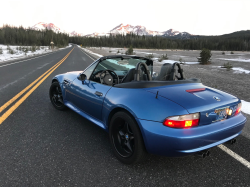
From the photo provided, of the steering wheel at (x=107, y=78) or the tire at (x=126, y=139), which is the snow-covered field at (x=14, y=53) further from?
the tire at (x=126, y=139)

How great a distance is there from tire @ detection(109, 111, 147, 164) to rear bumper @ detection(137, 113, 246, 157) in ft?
0.31

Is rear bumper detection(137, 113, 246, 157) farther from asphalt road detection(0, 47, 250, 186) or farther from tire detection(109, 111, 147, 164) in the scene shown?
asphalt road detection(0, 47, 250, 186)

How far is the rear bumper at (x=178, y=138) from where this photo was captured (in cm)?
194

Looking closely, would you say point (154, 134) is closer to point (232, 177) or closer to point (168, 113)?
point (168, 113)

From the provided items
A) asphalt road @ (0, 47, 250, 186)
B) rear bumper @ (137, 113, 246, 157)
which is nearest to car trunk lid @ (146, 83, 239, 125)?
rear bumper @ (137, 113, 246, 157)

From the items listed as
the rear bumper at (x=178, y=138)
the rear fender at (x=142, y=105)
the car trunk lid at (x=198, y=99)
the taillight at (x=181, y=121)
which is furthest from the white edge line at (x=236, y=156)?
the rear fender at (x=142, y=105)

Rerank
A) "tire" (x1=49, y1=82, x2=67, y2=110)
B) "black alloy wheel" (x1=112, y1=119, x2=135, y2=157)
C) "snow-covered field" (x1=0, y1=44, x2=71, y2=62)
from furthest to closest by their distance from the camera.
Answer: "snow-covered field" (x1=0, y1=44, x2=71, y2=62) → "tire" (x1=49, y1=82, x2=67, y2=110) → "black alloy wheel" (x1=112, y1=119, x2=135, y2=157)

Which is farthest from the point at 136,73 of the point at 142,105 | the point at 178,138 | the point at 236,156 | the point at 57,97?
the point at 57,97

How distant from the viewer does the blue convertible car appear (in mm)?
1981

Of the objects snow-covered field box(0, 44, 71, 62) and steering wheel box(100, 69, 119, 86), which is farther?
snow-covered field box(0, 44, 71, 62)

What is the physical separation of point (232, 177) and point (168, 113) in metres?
1.09

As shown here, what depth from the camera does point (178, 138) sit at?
1.92 meters

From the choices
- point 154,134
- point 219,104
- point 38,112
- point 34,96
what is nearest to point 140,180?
point 154,134

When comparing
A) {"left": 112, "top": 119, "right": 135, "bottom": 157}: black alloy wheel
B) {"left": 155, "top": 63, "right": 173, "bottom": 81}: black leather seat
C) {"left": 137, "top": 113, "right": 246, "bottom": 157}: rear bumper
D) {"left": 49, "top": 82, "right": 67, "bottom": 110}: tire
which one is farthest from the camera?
Answer: {"left": 49, "top": 82, "right": 67, "bottom": 110}: tire
